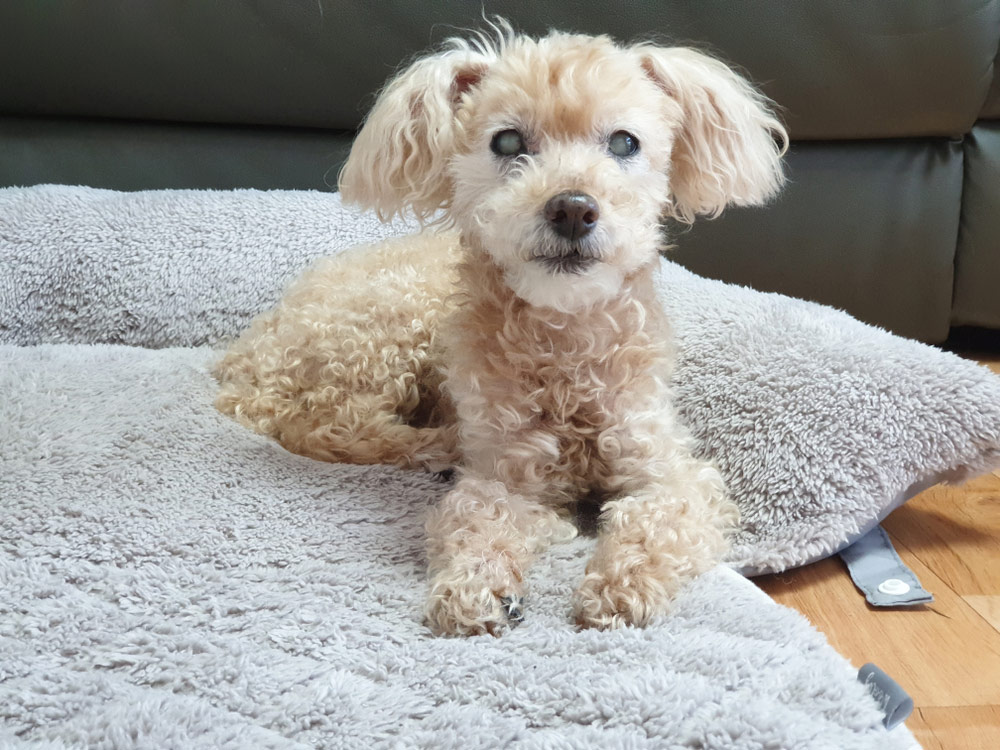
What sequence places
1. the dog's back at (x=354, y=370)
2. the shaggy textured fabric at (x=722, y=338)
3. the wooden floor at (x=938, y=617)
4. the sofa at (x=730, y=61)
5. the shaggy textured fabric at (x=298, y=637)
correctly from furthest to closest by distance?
the sofa at (x=730, y=61)
the dog's back at (x=354, y=370)
the shaggy textured fabric at (x=722, y=338)
the wooden floor at (x=938, y=617)
the shaggy textured fabric at (x=298, y=637)

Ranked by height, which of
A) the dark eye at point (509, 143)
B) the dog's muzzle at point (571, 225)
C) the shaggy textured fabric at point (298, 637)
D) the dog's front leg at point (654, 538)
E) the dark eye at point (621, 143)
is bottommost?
the shaggy textured fabric at point (298, 637)

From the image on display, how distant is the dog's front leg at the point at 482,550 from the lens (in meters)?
0.86

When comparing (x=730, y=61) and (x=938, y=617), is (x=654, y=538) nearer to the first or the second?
(x=938, y=617)

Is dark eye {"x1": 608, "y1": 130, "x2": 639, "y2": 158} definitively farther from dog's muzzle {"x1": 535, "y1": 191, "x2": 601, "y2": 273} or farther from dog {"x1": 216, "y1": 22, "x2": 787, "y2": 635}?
dog's muzzle {"x1": 535, "y1": 191, "x2": 601, "y2": 273}

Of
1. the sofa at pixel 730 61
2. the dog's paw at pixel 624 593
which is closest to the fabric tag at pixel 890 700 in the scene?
the dog's paw at pixel 624 593

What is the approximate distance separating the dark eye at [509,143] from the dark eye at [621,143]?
0.10 metres

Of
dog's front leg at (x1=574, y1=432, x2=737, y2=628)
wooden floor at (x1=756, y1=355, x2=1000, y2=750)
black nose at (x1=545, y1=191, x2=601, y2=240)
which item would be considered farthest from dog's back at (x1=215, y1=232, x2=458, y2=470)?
wooden floor at (x1=756, y1=355, x2=1000, y2=750)

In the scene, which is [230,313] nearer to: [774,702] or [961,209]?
[774,702]

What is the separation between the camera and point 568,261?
0.90m

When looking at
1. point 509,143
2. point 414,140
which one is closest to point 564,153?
point 509,143

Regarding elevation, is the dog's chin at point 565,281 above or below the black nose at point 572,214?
below

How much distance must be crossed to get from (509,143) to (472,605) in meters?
0.51

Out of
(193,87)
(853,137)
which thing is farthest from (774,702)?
(193,87)

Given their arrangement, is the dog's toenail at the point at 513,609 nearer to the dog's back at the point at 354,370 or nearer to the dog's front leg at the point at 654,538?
the dog's front leg at the point at 654,538
